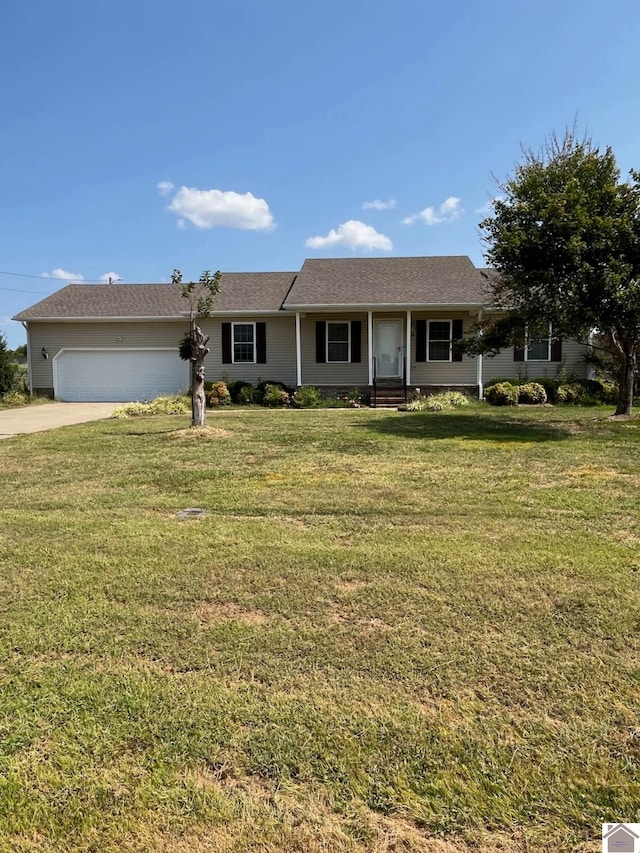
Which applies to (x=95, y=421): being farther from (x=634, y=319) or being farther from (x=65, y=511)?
(x=634, y=319)

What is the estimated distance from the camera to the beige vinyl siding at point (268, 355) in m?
18.1

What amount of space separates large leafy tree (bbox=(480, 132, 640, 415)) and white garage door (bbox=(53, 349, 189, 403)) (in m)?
12.3

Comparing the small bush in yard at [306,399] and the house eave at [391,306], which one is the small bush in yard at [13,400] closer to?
the small bush in yard at [306,399]

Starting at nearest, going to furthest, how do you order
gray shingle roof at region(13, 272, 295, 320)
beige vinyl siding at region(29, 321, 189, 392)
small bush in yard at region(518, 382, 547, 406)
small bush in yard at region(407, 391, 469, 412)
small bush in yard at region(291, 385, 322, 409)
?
small bush in yard at region(407, 391, 469, 412), small bush in yard at region(518, 382, 547, 406), small bush in yard at region(291, 385, 322, 409), gray shingle roof at region(13, 272, 295, 320), beige vinyl siding at region(29, 321, 189, 392)

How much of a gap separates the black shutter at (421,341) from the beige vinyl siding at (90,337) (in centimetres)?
809

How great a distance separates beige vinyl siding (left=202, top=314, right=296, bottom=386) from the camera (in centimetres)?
1812

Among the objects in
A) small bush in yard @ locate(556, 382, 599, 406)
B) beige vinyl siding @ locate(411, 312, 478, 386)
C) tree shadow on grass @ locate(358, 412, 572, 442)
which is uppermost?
beige vinyl siding @ locate(411, 312, 478, 386)

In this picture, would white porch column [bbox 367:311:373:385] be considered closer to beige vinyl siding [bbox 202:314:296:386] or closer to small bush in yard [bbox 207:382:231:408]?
beige vinyl siding [bbox 202:314:296:386]

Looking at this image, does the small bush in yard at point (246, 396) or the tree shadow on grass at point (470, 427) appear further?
the small bush in yard at point (246, 396)

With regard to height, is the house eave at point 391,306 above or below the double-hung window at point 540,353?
above

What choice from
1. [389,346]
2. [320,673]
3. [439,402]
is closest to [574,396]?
[439,402]

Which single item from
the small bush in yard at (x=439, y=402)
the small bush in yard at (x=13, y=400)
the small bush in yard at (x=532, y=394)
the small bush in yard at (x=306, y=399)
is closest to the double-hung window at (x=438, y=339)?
the small bush in yard at (x=439, y=402)

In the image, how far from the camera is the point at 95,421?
1259 cm

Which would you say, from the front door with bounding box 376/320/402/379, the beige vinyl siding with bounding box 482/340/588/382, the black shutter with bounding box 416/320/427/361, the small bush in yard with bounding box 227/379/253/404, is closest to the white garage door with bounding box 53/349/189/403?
the small bush in yard with bounding box 227/379/253/404
